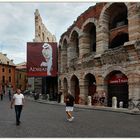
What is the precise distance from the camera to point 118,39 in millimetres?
28906

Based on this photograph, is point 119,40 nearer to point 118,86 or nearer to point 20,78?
point 118,86

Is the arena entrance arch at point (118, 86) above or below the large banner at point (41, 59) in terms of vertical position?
below

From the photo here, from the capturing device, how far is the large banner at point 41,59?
38.6 m

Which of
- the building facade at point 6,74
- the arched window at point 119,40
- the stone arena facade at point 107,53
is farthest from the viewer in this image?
the building facade at point 6,74

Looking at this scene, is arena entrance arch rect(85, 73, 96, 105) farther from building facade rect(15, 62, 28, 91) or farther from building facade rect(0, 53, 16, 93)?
building facade rect(15, 62, 28, 91)

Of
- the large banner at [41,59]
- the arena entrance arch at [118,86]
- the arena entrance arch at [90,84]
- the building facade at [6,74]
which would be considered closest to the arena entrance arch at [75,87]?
the arena entrance arch at [90,84]

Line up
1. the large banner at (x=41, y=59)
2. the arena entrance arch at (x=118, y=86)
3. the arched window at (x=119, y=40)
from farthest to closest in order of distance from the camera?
the large banner at (x=41, y=59) → the arched window at (x=119, y=40) → the arena entrance arch at (x=118, y=86)

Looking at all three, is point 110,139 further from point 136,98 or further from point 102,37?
point 102,37

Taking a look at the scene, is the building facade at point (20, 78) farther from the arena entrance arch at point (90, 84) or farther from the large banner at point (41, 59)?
the arena entrance arch at point (90, 84)

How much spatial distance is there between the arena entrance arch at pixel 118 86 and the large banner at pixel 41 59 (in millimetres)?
12465

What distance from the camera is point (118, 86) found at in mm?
27047

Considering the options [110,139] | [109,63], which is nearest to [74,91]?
[109,63]

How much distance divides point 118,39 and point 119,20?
6.13 feet

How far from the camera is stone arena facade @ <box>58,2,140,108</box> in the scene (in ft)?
78.3
